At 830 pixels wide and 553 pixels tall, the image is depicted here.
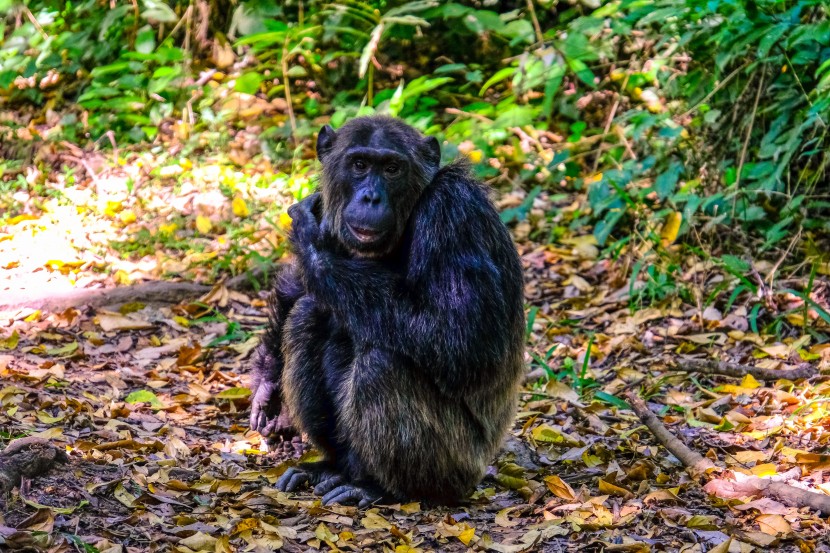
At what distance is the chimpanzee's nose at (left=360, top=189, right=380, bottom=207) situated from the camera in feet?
18.0

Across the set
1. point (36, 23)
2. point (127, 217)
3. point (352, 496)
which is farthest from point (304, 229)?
point (36, 23)

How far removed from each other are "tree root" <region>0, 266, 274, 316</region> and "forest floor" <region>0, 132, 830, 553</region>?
2 cm

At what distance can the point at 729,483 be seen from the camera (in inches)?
221

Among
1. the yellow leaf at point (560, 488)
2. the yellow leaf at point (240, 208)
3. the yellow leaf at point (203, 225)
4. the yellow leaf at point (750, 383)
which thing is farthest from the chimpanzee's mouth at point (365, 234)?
the yellow leaf at point (240, 208)

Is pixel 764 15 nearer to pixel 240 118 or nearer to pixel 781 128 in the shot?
pixel 781 128

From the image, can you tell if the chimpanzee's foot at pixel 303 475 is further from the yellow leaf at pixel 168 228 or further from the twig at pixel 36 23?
the twig at pixel 36 23

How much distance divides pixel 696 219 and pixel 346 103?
5.15 meters

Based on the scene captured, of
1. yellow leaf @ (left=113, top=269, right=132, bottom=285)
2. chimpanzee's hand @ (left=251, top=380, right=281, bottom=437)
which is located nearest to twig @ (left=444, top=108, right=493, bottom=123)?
yellow leaf @ (left=113, top=269, right=132, bottom=285)

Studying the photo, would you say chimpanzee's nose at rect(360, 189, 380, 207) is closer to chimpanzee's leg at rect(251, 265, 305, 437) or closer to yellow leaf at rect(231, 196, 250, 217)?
chimpanzee's leg at rect(251, 265, 305, 437)

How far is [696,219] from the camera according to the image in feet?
29.4

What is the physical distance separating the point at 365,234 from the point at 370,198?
21 centimetres

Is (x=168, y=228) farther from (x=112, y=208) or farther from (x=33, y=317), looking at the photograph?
(x=33, y=317)

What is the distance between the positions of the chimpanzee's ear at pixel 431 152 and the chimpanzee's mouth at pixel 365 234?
700 millimetres

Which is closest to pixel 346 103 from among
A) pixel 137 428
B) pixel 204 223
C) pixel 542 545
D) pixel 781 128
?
pixel 204 223
